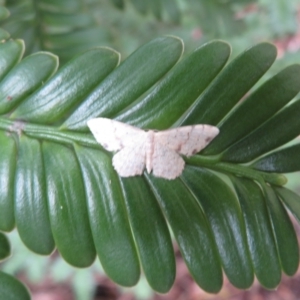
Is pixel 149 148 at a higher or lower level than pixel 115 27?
higher

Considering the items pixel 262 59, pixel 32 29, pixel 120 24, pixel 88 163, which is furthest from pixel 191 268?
pixel 120 24

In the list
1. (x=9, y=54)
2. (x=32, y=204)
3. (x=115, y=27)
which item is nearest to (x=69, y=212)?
(x=32, y=204)

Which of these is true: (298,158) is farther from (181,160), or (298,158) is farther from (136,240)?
(136,240)

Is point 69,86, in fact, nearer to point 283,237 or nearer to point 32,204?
point 32,204

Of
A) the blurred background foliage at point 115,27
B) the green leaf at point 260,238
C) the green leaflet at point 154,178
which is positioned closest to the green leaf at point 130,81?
the green leaflet at point 154,178

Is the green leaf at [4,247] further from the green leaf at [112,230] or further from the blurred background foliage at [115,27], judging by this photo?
the blurred background foliage at [115,27]

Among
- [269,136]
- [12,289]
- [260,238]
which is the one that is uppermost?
[269,136]

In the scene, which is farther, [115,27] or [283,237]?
[115,27]
